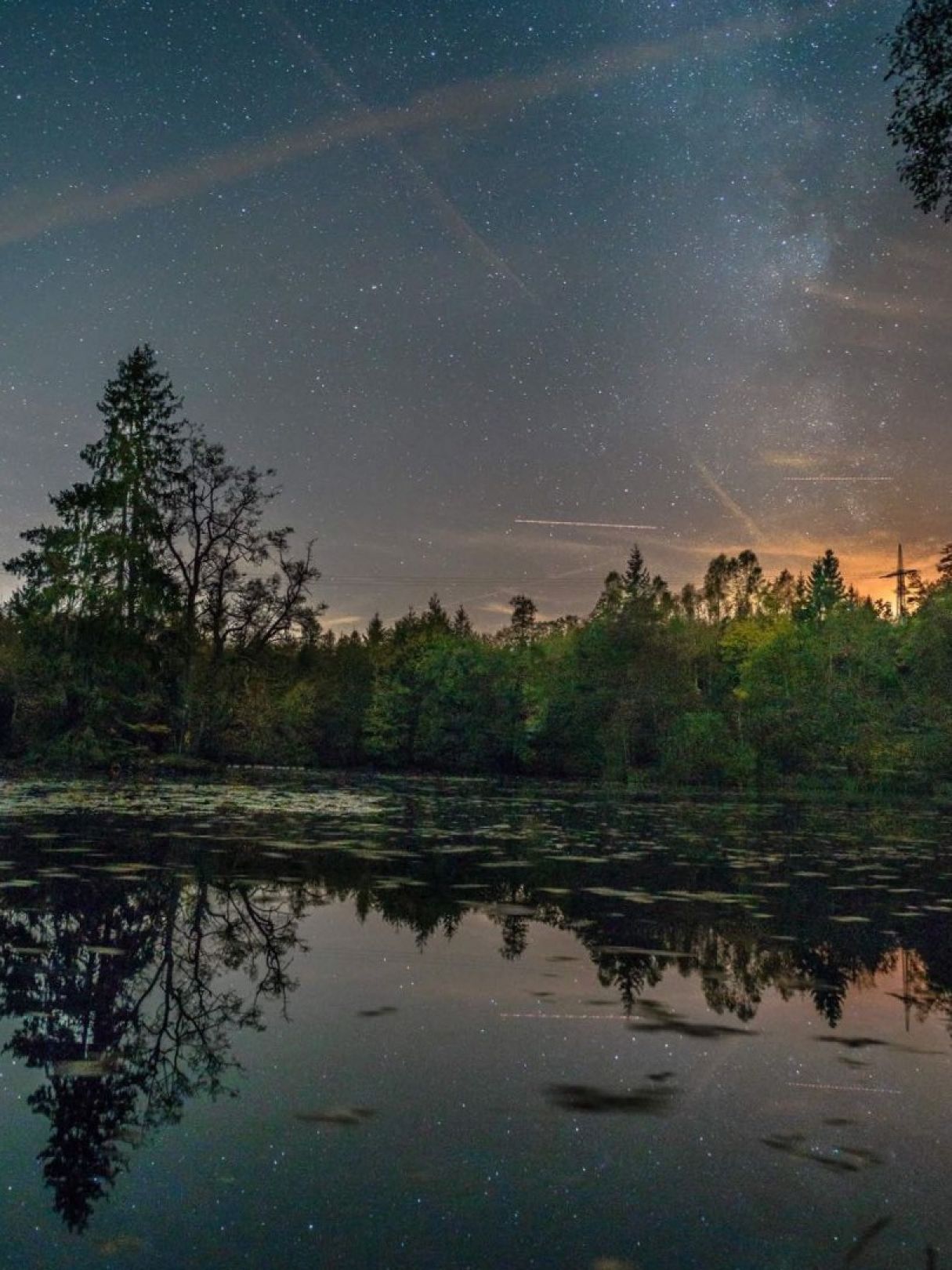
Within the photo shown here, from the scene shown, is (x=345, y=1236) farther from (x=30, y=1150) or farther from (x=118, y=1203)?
(x=30, y=1150)

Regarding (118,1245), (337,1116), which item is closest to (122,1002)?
(337,1116)

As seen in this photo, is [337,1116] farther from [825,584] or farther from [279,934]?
[825,584]

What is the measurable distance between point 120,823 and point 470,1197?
1236 cm

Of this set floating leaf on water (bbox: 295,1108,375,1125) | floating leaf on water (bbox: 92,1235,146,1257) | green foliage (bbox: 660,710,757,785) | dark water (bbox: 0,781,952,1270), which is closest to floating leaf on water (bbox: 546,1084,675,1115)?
dark water (bbox: 0,781,952,1270)

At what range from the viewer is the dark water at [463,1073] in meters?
2.62

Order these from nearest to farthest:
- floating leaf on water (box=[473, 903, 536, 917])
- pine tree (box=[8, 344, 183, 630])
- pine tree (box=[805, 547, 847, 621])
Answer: floating leaf on water (box=[473, 903, 536, 917]) → pine tree (box=[8, 344, 183, 630]) → pine tree (box=[805, 547, 847, 621])

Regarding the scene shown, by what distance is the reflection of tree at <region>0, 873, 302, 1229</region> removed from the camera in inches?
127

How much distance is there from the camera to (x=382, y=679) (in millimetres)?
71688

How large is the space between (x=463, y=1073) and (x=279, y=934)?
299cm

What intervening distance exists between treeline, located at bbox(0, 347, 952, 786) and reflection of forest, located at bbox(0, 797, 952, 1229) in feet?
84.1

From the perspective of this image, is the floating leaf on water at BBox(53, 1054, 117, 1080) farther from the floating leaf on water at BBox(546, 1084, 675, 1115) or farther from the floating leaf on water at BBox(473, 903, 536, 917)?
the floating leaf on water at BBox(473, 903, 536, 917)

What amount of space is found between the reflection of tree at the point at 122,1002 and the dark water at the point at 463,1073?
0.02 metres

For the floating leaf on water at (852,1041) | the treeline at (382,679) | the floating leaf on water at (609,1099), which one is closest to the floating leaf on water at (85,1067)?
the floating leaf on water at (609,1099)

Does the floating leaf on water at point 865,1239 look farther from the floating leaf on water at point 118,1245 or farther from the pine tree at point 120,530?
the pine tree at point 120,530
